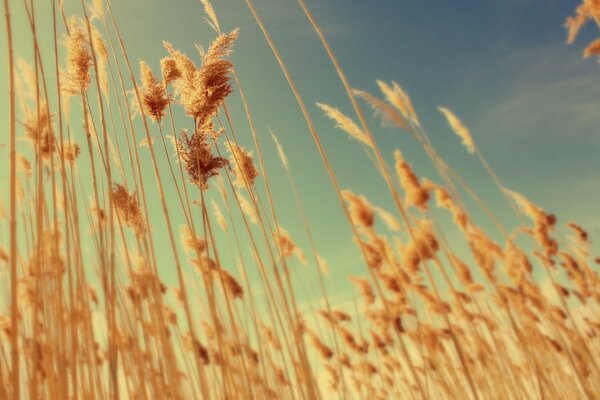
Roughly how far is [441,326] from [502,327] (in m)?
0.60

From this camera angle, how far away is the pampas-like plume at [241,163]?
2.28 meters

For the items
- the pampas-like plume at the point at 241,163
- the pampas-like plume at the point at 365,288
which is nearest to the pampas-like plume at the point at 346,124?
the pampas-like plume at the point at 241,163

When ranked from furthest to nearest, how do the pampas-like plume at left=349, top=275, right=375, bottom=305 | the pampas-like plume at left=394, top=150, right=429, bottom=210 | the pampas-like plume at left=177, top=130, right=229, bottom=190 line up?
the pampas-like plume at left=349, top=275, right=375, bottom=305, the pampas-like plume at left=394, top=150, right=429, bottom=210, the pampas-like plume at left=177, top=130, right=229, bottom=190

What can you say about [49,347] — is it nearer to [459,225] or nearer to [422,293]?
[422,293]

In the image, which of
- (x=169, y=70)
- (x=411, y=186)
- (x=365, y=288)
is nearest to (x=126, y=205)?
(x=169, y=70)

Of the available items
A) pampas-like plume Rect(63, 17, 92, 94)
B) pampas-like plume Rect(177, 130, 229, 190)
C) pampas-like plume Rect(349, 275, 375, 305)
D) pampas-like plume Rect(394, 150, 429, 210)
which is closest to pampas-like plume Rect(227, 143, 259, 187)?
pampas-like plume Rect(177, 130, 229, 190)

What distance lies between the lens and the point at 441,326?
4500 millimetres

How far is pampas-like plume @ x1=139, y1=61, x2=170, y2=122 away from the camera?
2.11 m

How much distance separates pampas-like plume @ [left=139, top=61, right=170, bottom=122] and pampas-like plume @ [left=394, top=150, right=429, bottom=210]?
203 centimetres

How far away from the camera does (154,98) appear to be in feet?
6.94

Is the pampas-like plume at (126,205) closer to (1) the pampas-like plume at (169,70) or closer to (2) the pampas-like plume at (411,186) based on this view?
(1) the pampas-like plume at (169,70)

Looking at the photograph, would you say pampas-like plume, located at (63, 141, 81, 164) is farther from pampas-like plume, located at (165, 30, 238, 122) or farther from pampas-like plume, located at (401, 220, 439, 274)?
pampas-like plume, located at (401, 220, 439, 274)

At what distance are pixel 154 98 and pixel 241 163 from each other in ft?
1.78

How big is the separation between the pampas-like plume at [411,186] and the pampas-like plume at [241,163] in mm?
1509
